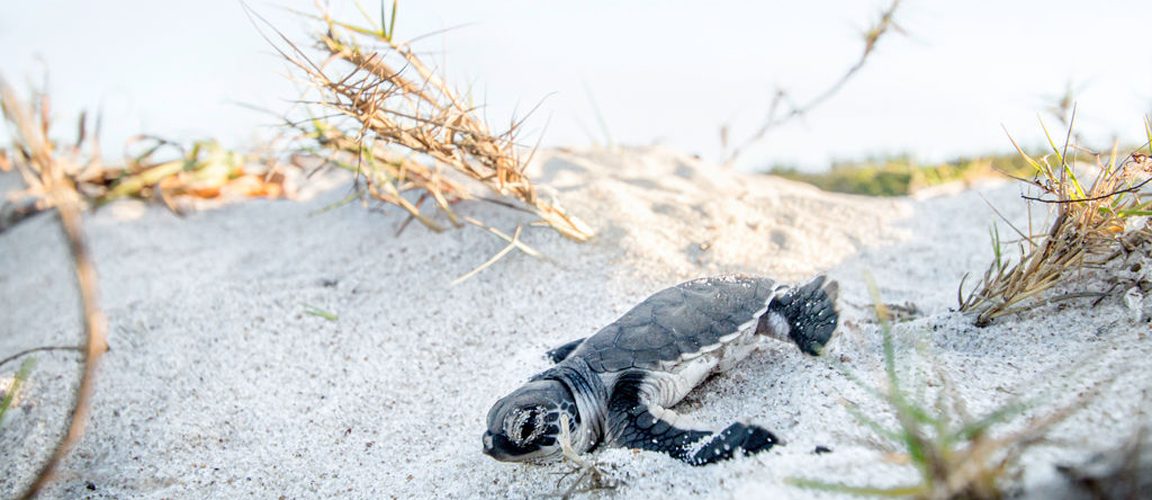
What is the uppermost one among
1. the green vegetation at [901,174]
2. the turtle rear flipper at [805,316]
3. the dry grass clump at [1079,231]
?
the green vegetation at [901,174]

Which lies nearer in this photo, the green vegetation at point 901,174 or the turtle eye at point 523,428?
the turtle eye at point 523,428

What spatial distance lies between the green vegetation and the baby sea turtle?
3051mm

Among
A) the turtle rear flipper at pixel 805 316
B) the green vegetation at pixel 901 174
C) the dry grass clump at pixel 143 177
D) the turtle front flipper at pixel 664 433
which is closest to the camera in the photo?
the turtle front flipper at pixel 664 433

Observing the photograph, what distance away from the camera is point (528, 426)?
149cm

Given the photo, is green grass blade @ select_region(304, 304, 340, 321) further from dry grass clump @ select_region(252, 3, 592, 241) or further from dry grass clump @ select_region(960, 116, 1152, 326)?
dry grass clump @ select_region(960, 116, 1152, 326)

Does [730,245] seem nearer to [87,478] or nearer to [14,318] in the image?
[87,478]

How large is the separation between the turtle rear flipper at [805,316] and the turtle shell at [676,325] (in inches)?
2.2

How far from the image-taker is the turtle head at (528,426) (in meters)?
1.49

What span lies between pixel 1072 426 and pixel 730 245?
1.50m

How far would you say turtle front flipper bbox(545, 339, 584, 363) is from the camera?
195 centimetres

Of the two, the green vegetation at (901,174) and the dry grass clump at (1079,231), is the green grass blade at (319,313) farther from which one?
the green vegetation at (901,174)

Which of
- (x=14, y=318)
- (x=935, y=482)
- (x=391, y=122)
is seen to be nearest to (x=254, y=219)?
(x=14, y=318)

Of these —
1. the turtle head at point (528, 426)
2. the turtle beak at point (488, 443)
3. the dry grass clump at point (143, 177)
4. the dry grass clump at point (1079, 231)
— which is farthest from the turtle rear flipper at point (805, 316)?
the dry grass clump at point (143, 177)

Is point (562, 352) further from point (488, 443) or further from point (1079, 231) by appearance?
point (1079, 231)
